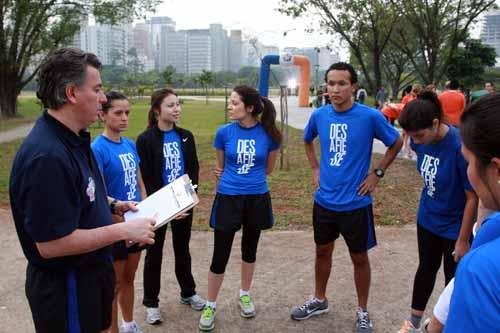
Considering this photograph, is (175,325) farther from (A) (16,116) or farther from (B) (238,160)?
(A) (16,116)

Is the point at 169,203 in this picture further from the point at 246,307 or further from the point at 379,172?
the point at 379,172

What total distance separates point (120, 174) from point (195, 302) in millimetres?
1371

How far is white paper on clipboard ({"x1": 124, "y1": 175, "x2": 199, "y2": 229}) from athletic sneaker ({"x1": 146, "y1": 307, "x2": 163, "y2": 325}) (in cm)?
133

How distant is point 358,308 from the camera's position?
3.58 metres

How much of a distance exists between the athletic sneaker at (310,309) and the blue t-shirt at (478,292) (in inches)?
106

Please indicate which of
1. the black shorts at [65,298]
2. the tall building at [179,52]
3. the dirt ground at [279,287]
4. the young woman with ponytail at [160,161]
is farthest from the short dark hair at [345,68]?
the tall building at [179,52]

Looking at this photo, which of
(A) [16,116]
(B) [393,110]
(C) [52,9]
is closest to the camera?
(B) [393,110]

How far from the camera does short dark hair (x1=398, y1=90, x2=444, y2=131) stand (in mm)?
2799

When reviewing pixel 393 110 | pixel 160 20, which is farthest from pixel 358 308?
pixel 160 20

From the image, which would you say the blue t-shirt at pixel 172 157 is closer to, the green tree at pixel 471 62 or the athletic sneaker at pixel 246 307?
the athletic sneaker at pixel 246 307

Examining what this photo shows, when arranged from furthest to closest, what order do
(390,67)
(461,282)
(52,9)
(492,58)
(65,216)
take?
(390,67), (492,58), (52,9), (65,216), (461,282)

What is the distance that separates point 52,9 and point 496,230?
25.2 meters

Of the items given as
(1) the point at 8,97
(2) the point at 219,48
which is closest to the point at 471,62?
(1) the point at 8,97

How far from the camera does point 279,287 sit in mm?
4188
